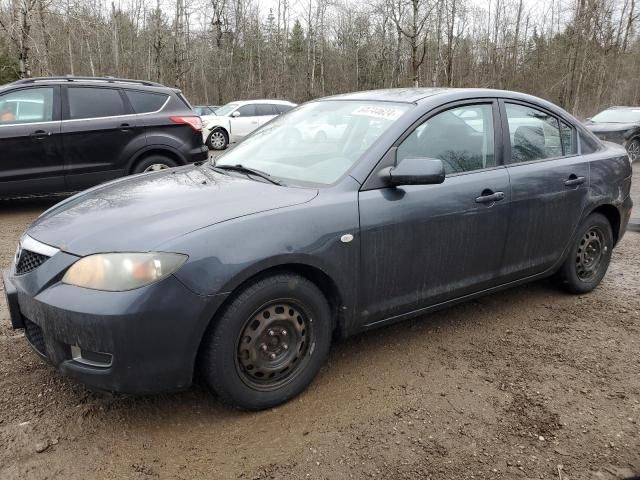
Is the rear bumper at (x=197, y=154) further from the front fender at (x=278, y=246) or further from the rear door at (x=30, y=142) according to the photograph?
the front fender at (x=278, y=246)

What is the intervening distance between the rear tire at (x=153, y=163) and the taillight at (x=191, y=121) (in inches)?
21.9

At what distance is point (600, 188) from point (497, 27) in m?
42.3

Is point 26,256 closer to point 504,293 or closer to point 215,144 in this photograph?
point 504,293

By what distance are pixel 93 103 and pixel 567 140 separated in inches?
233

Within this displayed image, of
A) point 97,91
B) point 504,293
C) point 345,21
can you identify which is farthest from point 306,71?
point 504,293

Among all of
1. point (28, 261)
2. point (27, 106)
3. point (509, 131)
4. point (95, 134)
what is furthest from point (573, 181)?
point (27, 106)

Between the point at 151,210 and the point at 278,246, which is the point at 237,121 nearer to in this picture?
the point at 151,210

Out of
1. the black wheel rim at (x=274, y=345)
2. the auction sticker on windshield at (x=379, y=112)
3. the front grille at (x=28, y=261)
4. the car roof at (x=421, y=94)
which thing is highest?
the car roof at (x=421, y=94)

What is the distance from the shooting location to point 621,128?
13859 mm

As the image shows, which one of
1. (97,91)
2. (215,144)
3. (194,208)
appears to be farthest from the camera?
(215,144)

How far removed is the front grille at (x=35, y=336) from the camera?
8.36 ft

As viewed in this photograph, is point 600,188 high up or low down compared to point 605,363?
up

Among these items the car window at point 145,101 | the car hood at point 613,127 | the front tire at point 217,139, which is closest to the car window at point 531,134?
the car window at point 145,101

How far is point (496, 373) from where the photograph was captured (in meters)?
3.16
